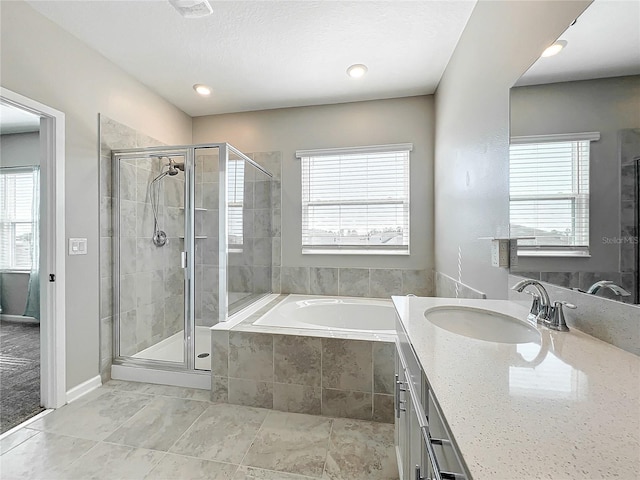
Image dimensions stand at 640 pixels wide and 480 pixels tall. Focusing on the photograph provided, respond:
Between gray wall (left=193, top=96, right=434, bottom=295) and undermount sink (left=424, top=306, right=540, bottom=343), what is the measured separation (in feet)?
5.58

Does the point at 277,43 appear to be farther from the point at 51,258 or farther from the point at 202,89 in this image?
the point at 51,258

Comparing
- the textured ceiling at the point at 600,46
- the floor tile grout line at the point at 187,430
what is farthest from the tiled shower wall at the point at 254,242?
the textured ceiling at the point at 600,46

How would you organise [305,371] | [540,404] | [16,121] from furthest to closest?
1. [16,121]
2. [305,371]
3. [540,404]

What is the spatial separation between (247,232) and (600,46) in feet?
8.16

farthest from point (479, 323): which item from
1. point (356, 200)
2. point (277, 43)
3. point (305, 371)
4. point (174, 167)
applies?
point (174, 167)

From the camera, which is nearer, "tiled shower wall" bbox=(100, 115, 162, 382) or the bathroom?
the bathroom

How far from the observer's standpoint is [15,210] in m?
3.82

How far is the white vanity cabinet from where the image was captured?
55 centimetres

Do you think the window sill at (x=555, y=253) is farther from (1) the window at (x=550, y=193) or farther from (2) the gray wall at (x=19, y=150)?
(2) the gray wall at (x=19, y=150)

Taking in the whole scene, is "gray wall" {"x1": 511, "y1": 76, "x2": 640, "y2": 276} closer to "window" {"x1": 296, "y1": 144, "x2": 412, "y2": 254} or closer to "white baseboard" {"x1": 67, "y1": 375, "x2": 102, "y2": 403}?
"window" {"x1": 296, "y1": 144, "x2": 412, "y2": 254}

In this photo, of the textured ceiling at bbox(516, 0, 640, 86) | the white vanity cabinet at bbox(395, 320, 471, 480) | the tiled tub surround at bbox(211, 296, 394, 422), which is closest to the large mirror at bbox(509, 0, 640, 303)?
the textured ceiling at bbox(516, 0, 640, 86)

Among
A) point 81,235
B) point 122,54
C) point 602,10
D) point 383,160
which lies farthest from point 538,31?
point 81,235

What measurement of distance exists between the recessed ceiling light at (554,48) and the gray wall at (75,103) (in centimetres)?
273

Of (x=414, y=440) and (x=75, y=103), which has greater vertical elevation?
(x=75, y=103)
